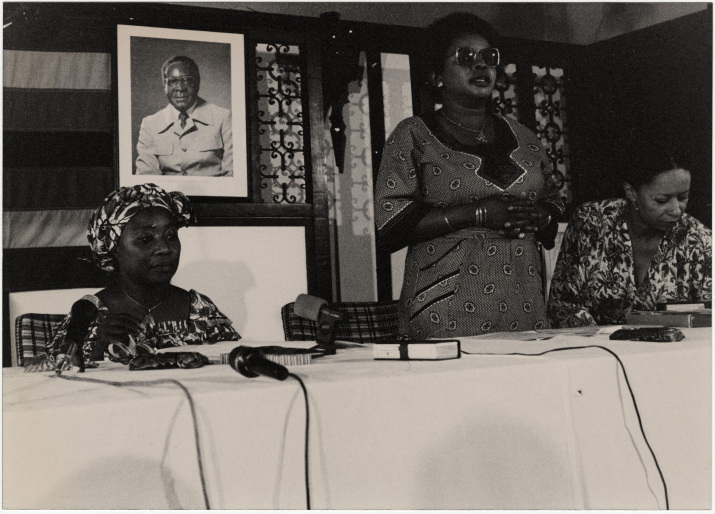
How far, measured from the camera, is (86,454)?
0.99 meters

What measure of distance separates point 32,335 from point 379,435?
6.14 feet

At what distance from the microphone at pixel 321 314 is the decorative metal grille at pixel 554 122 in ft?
11.0

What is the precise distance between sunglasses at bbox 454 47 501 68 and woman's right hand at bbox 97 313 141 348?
120 centimetres

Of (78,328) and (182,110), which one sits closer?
(78,328)

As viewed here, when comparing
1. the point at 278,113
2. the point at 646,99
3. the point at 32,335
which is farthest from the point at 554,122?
the point at 32,335

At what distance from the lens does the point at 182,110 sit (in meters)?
3.72

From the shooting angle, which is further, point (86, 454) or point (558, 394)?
point (558, 394)

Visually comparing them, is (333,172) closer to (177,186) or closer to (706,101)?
(177,186)

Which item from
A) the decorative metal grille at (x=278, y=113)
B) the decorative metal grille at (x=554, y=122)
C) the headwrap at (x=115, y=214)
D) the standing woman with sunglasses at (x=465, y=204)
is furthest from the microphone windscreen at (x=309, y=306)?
the decorative metal grille at (x=554, y=122)

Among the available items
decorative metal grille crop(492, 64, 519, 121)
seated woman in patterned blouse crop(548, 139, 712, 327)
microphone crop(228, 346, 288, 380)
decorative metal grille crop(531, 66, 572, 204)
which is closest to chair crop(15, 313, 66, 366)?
microphone crop(228, 346, 288, 380)

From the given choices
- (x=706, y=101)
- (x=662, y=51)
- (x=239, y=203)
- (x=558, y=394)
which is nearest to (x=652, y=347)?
(x=558, y=394)

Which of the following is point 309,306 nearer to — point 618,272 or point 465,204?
point 465,204

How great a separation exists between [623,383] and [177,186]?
268 centimetres

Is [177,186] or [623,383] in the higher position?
[177,186]
